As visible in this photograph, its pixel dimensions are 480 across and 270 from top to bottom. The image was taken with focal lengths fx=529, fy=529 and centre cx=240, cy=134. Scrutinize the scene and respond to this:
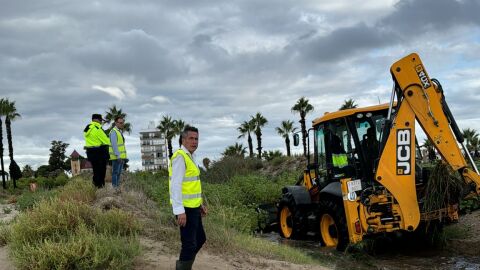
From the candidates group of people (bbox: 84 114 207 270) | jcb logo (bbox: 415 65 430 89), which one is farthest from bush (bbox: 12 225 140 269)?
jcb logo (bbox: 415 65 430 89)

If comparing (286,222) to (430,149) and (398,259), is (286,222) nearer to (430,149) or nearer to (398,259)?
(398,259)

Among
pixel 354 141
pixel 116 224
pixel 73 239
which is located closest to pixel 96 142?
pixel 116 224

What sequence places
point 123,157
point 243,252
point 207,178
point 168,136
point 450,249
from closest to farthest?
1. point 243,252
2. point 450,249
3. point 123,157
4. point 207,178
5. point 168,136

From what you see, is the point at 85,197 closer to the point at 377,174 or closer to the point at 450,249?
the point at 377,174

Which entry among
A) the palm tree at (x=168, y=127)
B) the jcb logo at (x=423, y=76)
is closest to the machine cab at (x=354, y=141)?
the jcb logo at (x=423, y=76)

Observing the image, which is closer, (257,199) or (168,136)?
(257,199)

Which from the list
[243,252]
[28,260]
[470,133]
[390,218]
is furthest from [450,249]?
[470,133]

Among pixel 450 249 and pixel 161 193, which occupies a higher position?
pixel 161 193

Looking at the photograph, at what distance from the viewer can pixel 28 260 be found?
620 centimetres

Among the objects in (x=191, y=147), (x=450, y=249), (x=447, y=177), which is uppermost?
(x=191, y=147)

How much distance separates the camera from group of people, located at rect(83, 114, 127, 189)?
36.1ft

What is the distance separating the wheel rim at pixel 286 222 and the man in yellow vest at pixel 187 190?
7044 mm

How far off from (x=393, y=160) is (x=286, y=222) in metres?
4.57

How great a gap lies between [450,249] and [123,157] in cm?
695
